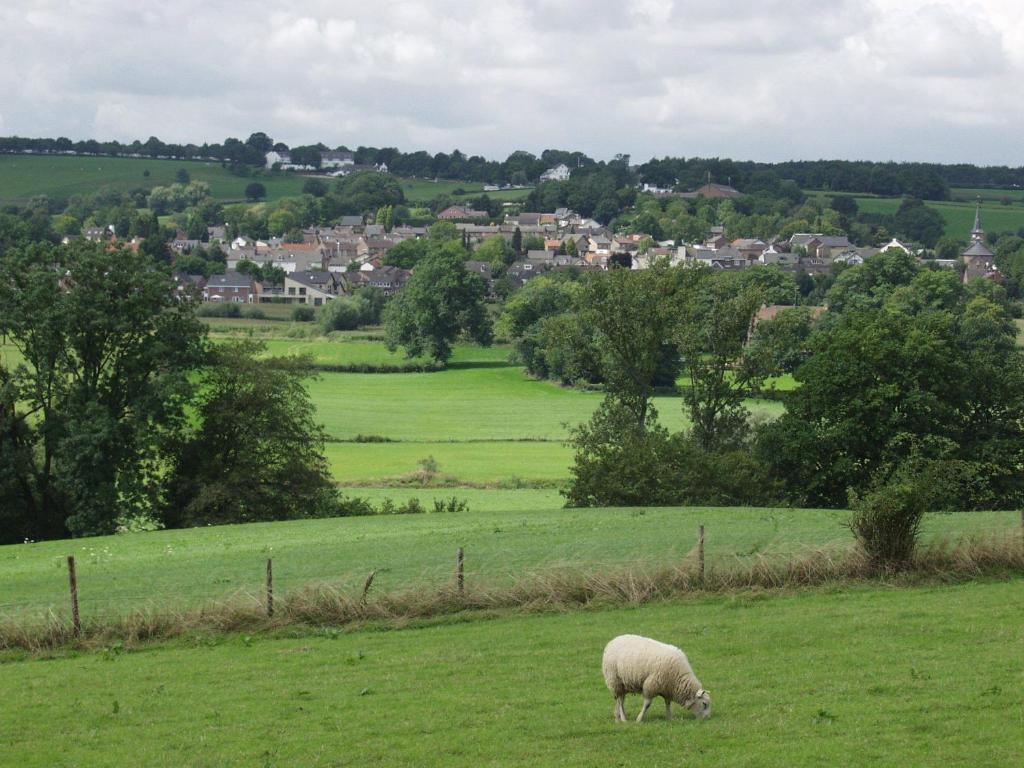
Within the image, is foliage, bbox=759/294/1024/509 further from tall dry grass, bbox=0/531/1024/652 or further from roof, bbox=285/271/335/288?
roof, bbox=285/271/335/288

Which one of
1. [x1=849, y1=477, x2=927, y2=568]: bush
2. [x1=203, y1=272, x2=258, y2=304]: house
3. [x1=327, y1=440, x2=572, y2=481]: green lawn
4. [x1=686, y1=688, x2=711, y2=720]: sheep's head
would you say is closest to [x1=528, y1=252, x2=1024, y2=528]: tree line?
[x1=327, y1=440, x2=572, y2=481]: green lawn

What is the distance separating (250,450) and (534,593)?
24.4 metres

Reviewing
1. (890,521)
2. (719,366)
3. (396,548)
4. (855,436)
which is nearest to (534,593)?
(890,521)

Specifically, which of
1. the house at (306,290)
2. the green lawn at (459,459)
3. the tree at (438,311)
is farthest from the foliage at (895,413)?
the house at (306,290)

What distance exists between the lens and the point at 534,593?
24750 mm

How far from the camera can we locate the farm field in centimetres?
2688

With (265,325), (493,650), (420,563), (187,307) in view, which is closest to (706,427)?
(187,307)

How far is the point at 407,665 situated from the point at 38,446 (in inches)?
1293

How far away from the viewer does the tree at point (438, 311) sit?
381ft

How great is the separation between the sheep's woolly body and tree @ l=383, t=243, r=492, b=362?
99.7 m

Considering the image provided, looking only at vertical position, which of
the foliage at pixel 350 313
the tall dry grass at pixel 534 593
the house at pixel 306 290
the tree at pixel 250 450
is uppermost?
the tall dry grass at pixel 534 593

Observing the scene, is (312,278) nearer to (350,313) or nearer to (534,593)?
(350,313)

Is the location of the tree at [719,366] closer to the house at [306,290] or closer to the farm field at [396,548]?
the farm field at [396,548]

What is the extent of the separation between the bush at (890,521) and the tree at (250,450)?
25.3 meters
